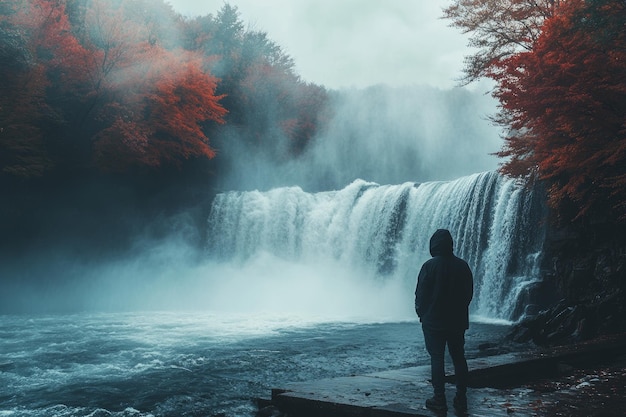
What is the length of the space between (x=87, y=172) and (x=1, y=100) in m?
5.01

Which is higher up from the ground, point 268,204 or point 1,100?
point 1,100

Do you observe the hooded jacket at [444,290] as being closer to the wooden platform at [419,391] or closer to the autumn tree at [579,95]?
the wooden platform at [419,391]

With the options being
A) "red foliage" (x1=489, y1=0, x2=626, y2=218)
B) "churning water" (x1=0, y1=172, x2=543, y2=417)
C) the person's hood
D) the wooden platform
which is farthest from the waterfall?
the person's hood

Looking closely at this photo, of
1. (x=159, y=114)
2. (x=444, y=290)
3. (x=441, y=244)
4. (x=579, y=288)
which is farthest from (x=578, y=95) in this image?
(x=159, y=114)

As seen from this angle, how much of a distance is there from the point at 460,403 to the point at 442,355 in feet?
1.50

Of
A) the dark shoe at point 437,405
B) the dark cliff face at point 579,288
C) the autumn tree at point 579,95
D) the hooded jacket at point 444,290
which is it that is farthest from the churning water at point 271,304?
the autumn tree at point 579,95

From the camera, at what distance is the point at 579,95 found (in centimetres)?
1028

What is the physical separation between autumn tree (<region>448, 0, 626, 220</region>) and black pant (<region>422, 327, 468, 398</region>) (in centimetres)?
651

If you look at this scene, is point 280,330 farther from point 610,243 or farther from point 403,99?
point 403,99

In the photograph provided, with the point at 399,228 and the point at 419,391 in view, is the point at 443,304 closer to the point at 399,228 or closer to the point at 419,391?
the point at 419,391

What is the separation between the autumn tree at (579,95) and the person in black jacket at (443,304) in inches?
248

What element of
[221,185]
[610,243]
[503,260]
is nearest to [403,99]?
[221,185]

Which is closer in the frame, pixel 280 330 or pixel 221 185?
pixel 280 330

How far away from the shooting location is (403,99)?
50219 millimetres
